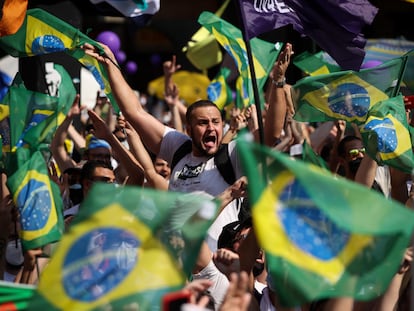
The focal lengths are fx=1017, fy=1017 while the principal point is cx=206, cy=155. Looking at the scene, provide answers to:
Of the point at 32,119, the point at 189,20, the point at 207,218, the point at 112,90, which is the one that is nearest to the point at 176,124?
the point at 112,90

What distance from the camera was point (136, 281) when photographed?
3.41 meters

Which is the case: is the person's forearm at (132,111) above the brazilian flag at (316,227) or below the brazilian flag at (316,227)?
below

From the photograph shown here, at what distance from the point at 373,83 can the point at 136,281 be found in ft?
10.3

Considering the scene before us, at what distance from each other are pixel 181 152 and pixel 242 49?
6.84 ft

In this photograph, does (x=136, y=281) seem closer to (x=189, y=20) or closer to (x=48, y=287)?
(x=48, y=287)

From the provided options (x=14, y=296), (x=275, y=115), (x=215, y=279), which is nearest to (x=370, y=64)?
(x=275, y=115)

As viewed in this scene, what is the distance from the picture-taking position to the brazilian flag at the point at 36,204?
14.6 feet

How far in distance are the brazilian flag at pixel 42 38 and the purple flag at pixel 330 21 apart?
104cm

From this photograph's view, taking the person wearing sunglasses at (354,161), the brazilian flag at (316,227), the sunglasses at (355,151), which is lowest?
the person wearing sunglasses at (354,161)

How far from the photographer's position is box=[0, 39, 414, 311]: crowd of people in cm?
445

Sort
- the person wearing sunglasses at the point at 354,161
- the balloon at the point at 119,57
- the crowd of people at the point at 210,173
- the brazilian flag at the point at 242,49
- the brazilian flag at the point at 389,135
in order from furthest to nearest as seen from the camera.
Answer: the balloon at the point at 119,57 → the brazilian flag at the point at 242,49 → the person wearing sunglasses at the point at 354,161 → the brazilian flag at the point at 389,135 → the crowd of people at the point at 210,173

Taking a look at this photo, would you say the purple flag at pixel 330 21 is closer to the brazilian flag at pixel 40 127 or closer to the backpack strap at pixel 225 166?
the backpack strap at pixel 225 166

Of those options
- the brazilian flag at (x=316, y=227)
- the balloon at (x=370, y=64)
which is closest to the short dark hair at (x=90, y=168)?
the brazilian flag at (x=316, y=227)

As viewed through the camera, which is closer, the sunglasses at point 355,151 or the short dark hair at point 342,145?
the sunglasses at point 355,151
